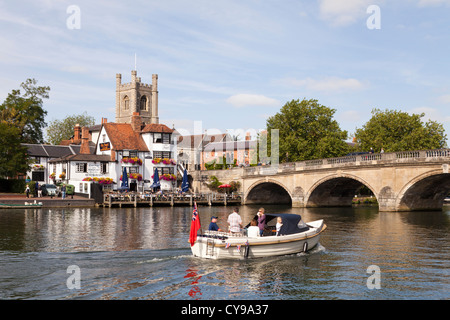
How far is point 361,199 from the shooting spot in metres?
78.8

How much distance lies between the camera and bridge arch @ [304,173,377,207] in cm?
5878

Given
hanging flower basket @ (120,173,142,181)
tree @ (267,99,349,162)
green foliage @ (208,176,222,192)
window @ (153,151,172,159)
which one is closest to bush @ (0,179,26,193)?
hanging flower basket @ (120,173,142,181)

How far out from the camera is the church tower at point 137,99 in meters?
126

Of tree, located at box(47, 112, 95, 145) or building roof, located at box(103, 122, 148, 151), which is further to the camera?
tree, located at box(47, 112, 95, 145)

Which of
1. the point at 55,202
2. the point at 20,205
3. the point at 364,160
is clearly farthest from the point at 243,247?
the point at 55,202

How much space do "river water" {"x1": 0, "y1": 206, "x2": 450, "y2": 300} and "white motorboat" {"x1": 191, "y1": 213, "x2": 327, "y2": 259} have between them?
1.27ft

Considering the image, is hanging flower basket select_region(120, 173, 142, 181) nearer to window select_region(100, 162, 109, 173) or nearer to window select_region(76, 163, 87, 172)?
window select_region(100, 162, 109, 173)

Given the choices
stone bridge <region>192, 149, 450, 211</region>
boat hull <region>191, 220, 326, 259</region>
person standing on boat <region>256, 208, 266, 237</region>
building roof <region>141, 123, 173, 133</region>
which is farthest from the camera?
building roof <region>141, 123, 173, 133</region>

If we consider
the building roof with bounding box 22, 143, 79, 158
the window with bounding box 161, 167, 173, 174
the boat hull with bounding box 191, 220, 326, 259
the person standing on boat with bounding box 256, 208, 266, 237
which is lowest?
the boat hull with bounding box 191, 220, 326, 259

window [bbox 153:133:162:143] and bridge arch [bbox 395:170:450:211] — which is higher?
window [bbox 153:133:162:143]

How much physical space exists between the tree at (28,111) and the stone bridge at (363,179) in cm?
3954

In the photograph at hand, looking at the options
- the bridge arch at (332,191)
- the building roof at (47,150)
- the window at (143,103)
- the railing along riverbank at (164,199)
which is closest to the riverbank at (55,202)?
the railing along riverbank at (164,199)
